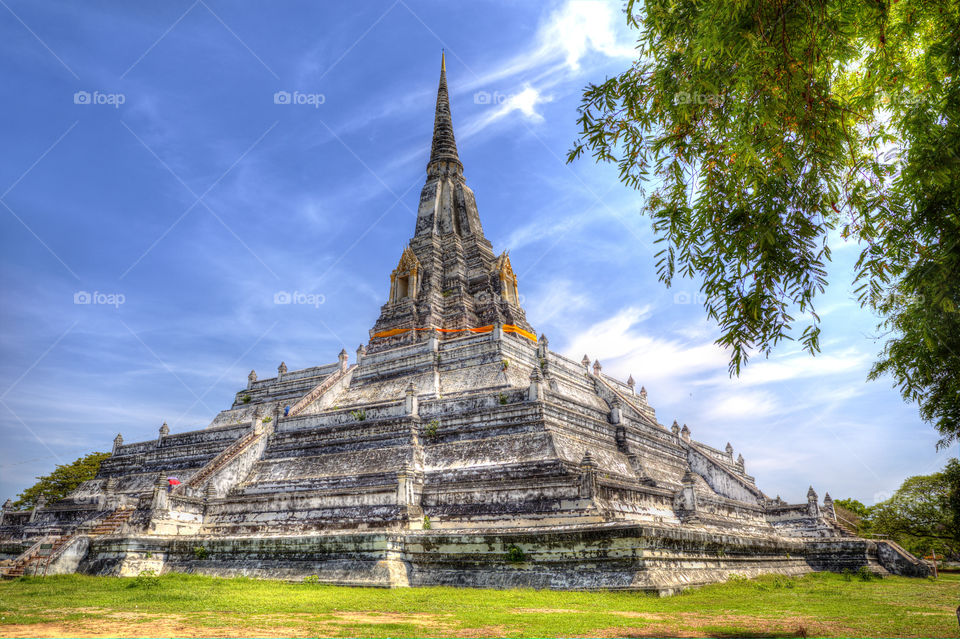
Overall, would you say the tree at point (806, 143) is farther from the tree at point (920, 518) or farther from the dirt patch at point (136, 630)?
the tree at point (920, 518)

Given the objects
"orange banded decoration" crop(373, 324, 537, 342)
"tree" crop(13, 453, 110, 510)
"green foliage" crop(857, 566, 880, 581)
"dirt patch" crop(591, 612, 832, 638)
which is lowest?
"green foliage" crop(857, 566, 880, 581)

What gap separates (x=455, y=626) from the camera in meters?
9.28

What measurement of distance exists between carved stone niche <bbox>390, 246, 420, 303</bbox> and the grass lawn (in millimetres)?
21989

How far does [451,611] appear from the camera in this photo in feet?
36.2

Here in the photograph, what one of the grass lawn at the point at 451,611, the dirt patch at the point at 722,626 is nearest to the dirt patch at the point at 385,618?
the grass lawn at the point at 451,611

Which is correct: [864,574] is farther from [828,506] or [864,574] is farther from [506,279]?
[506,279]

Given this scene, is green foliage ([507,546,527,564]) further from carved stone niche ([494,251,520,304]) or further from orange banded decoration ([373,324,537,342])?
carved stone niche ([494,251,520,304])

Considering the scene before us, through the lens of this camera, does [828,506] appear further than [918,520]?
No

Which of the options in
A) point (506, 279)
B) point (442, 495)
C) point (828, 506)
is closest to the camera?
point (442, 495)

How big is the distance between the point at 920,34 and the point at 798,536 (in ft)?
81.9

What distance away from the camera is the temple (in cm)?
1590

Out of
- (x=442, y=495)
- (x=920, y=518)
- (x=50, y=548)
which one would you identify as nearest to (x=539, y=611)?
(x=442, y=495)
